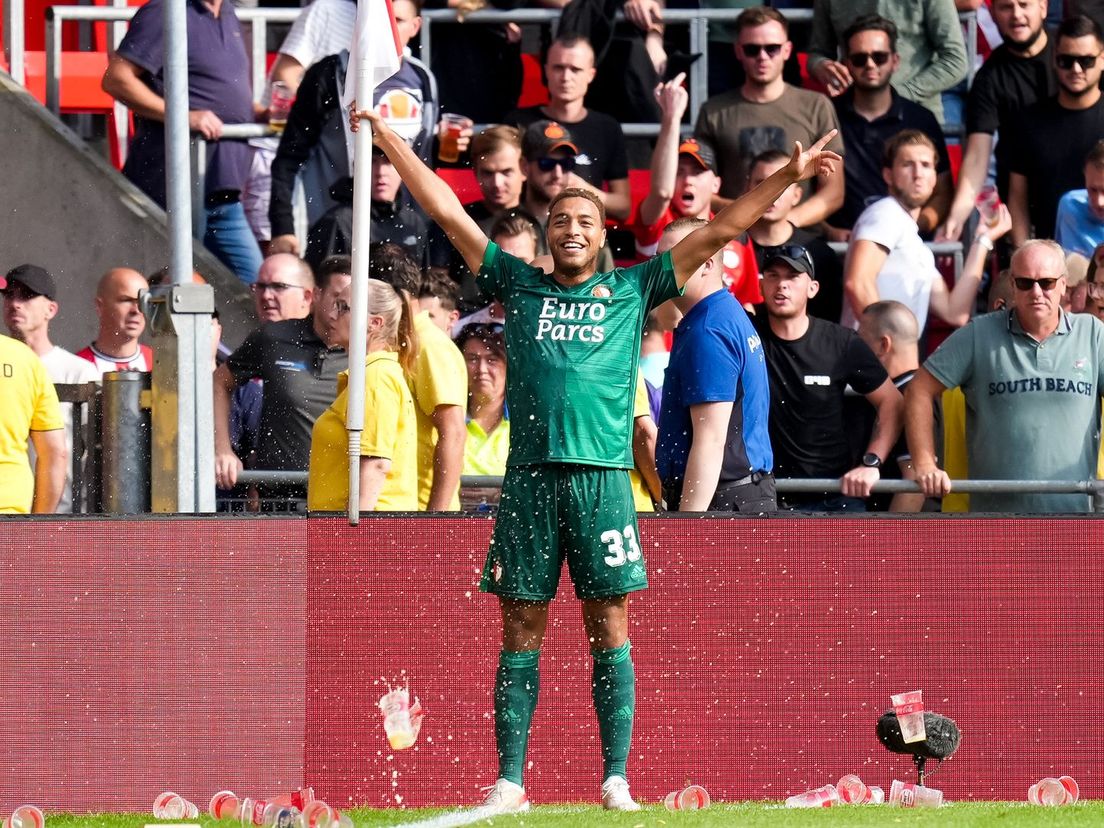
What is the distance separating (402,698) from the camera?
753cm

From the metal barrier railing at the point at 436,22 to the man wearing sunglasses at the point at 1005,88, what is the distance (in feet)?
1.23

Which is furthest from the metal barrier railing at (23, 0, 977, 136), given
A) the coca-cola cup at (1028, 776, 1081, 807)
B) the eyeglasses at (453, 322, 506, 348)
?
the coca-cola cup at (1028, 776, 1081, 807)

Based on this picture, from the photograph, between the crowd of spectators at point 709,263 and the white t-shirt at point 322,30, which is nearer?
the crowd of spectators at point 709,263

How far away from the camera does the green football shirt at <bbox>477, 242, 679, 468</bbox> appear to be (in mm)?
6438

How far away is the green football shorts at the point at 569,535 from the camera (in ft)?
21.1

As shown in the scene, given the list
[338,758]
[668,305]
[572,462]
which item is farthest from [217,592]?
[668,305]

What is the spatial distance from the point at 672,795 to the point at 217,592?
1936 mm

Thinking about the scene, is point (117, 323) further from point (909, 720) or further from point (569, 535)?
point (909, 720)

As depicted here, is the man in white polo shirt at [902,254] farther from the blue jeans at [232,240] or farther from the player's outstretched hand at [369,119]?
the player's outstretched hand at [369,119]

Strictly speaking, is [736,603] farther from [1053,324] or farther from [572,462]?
[1053,324]

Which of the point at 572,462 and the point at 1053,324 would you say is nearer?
the point at 572,462

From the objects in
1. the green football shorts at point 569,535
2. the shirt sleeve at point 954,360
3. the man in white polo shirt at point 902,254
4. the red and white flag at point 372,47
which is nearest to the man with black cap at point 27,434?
the red and white flag at point 372,47

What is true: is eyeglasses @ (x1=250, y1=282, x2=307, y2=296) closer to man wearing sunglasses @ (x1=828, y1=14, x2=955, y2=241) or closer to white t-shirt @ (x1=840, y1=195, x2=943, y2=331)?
white t-shirt @ (x1=840, y1=195, x2=943, y2=331)

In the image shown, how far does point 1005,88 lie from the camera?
1177cm
